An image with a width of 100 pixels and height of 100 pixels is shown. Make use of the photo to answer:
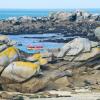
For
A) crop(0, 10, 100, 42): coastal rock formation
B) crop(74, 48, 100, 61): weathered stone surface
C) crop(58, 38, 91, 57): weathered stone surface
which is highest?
crop(58, 38, 91, 57): weathered stone surface

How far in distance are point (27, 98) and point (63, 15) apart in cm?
8483

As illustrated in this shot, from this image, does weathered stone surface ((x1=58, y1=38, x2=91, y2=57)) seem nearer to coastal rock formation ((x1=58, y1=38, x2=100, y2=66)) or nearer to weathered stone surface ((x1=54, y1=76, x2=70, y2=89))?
coastal rock formation ((x1=58, y1=38, x2=100, y2=66))

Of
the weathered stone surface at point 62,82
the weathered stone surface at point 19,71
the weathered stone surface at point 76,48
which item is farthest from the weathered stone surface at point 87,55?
the weathered stone surface at point 19,71

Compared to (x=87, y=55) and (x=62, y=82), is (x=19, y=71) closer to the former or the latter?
(x=62, y=82)

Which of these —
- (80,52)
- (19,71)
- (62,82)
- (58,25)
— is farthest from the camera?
(58,25)

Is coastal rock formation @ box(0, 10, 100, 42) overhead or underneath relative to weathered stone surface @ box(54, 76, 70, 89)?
underneath

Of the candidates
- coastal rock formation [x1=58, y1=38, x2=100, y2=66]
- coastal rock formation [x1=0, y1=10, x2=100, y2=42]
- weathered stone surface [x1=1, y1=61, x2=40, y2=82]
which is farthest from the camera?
coastal rock formation [x1=0, y1=10, x2=100, y2=42]

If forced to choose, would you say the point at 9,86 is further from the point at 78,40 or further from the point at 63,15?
the point at 63,15

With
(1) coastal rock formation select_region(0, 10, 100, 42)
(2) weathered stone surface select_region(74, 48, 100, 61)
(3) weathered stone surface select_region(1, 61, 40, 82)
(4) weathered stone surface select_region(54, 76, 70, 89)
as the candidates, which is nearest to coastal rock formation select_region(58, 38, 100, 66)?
(2) weathered stone surface select_region(74, 48, 100, 61)

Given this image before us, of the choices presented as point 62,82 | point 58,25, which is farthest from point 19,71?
point 58,25

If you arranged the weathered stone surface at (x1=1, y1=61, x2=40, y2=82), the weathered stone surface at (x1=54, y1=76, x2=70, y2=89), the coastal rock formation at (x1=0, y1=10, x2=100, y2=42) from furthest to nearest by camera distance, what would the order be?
the coastal rock formation at (x1=0, y1=10, x2=100, y2=42) → the weathered stone surface at (x1=54, y1=76, x2=70, y2=89) → the weathered stone surface at (x1=1, y1=61, x2=40, y2=82)

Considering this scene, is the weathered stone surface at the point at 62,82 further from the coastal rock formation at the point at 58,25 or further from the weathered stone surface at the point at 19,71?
the coastal rock formation at the point at 58,25

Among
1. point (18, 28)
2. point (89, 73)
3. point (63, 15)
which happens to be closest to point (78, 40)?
point (89, 73)

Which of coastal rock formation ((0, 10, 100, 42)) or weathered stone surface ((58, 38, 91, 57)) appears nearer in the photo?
weathered stone surface ((58, 38, 91, 57))
